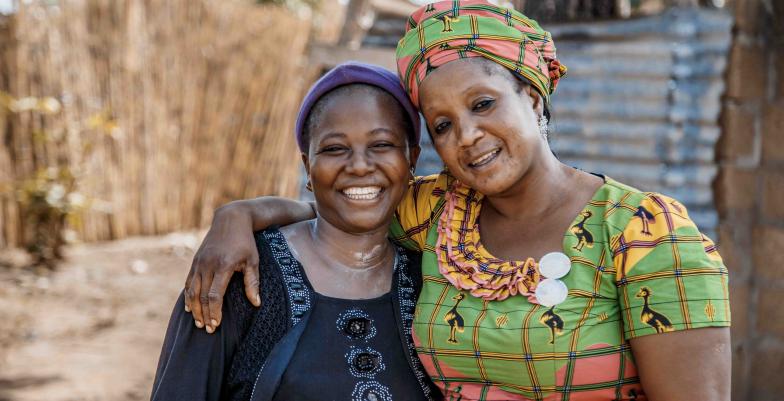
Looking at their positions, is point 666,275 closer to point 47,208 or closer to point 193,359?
point 193,359

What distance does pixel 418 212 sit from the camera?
2.59m

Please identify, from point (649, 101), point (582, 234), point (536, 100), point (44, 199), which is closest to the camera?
point (582, 234)

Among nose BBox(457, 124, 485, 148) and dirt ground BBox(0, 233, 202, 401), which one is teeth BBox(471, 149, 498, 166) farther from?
dirt ground BBox(0, 233, 202, 401)

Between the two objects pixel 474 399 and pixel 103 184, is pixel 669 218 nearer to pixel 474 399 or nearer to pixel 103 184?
pixel 474 399

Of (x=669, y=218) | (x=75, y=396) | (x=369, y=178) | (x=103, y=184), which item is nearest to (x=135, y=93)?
(x=103, y=184)

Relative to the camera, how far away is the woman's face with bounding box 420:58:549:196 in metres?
2.18

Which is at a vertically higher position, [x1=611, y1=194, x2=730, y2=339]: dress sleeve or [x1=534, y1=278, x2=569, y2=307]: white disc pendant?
[x1=611, y1=194, x2=730, y2=339]: dress sleeve

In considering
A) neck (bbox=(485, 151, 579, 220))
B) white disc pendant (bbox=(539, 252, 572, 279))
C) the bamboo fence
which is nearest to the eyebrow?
neck (bbox=(485, 151, 579, 220))

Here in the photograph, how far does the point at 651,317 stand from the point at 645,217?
0.84 feet

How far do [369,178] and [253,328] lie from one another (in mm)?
559

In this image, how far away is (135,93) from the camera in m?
7.85

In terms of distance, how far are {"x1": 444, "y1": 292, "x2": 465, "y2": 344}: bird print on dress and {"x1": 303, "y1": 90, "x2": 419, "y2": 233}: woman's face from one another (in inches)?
15.2

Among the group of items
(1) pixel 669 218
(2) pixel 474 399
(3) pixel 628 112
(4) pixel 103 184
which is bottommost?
(4) pixel 103 184

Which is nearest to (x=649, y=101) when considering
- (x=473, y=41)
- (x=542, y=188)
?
(x=542, y=188)
